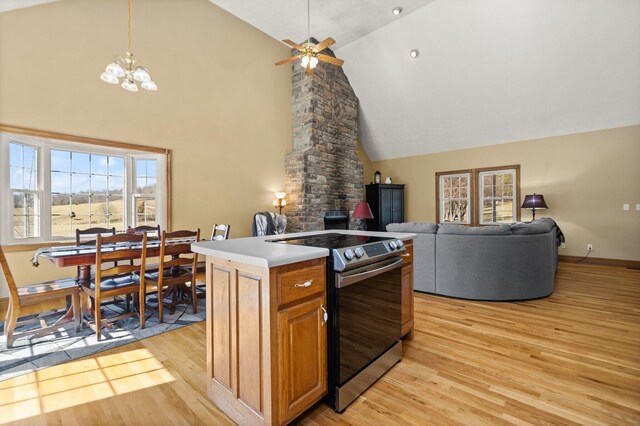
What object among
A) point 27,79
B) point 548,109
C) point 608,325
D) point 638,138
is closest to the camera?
point 608,325

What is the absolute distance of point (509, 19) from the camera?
A: 4.79m

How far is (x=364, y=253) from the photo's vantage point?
69.7 inches

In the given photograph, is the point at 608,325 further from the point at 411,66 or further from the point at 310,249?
the point at 411,66

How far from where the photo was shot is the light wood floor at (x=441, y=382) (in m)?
1.62

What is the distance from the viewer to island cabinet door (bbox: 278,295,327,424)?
1.40 meters

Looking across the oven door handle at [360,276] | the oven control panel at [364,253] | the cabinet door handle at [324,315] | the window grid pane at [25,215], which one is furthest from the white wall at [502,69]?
the window grid pane at [25,215]

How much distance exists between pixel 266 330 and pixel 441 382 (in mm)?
1332

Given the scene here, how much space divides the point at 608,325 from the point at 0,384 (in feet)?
16.2

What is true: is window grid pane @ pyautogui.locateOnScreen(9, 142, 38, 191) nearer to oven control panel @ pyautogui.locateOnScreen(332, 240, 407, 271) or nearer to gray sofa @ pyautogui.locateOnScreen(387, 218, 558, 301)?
oven control panel @ pyautogui.locateOnScreen(332, 240, 407, 271)

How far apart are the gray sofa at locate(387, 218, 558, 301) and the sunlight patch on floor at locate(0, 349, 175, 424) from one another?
10.5 feet

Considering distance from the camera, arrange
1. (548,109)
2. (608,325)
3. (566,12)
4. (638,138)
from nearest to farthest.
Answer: (608,325) → (566,12) → (638,138) → (548,109)

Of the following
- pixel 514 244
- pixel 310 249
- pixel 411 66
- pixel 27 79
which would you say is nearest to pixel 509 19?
pixel 411 66

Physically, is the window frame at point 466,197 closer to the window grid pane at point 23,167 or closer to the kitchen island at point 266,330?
the kitchen island at point 266,330

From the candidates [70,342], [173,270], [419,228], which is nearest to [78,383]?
[70,342]
